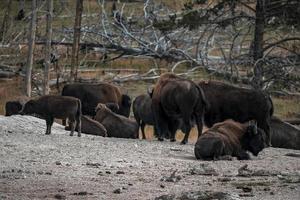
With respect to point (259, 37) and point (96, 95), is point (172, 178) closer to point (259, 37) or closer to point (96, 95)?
point (96, 95)

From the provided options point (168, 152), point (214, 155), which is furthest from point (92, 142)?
point (214, 155)

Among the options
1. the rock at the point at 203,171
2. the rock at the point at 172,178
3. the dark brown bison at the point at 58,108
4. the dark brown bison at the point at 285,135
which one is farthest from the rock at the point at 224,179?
the dark brown bison at the point at 285,135

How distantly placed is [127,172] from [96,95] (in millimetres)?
14306

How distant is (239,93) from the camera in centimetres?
2191

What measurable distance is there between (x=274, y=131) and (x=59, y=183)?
41.1 ft

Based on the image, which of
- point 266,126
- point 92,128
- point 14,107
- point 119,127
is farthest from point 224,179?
point 14,107

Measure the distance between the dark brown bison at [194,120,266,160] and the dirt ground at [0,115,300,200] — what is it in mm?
268

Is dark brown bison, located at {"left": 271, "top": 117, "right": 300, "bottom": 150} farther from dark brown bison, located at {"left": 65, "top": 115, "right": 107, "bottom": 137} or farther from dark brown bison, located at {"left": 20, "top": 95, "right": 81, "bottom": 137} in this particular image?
dark brown bison, located at {"left": 20, "top": 95, "right": 81, "bottom": 137}

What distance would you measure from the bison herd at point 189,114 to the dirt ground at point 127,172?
0.73 m

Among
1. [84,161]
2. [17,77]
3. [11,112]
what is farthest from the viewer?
[17,77]

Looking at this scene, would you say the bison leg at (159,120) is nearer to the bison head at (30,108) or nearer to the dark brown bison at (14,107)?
the bison head at (30,108)

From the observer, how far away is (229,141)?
666 inches

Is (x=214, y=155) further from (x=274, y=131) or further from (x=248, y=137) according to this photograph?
(x=274, y=131)

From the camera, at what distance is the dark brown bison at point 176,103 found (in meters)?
21.1
